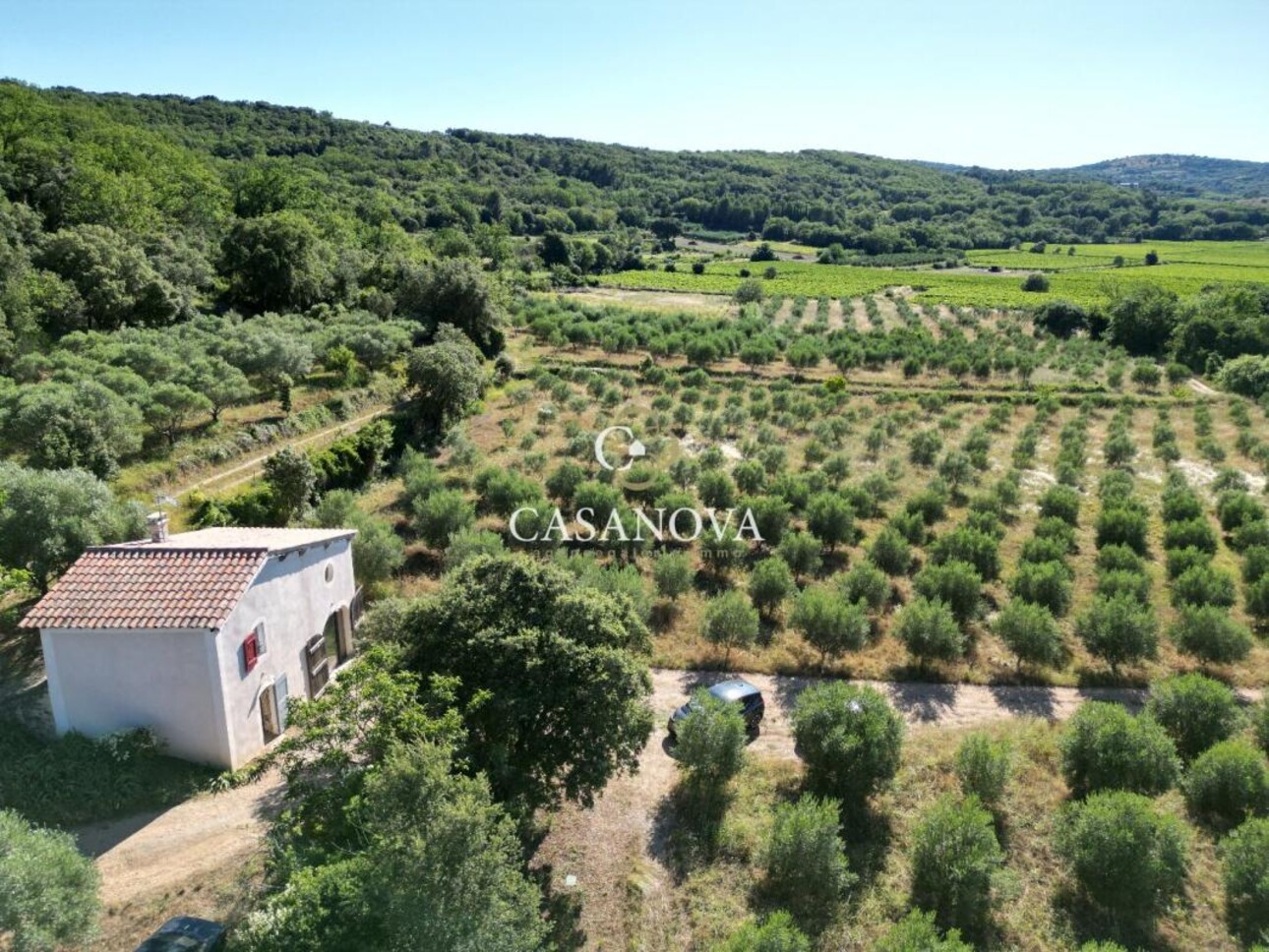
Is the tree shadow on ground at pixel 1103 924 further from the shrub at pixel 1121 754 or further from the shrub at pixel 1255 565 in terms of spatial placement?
the shrub at pixel 1255 565

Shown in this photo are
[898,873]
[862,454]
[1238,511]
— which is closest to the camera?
[898,873]

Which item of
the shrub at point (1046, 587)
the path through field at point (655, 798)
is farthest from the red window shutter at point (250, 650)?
the shrub at point (1046, 587)

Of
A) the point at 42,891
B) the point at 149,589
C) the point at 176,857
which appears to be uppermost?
the point at 149,589

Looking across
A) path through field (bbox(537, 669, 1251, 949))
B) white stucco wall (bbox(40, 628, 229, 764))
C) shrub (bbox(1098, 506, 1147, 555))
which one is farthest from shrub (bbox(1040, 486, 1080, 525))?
white stucco wall (bbox(40, 628, 229, 764))

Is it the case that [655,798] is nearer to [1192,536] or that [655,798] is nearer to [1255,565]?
[1255,565]

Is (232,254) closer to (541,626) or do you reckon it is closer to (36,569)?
(36,569)

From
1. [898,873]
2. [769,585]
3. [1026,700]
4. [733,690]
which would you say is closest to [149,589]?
[733,690]

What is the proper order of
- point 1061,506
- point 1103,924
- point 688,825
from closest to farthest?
point 1103,924
point 688,825
point 1061,506
